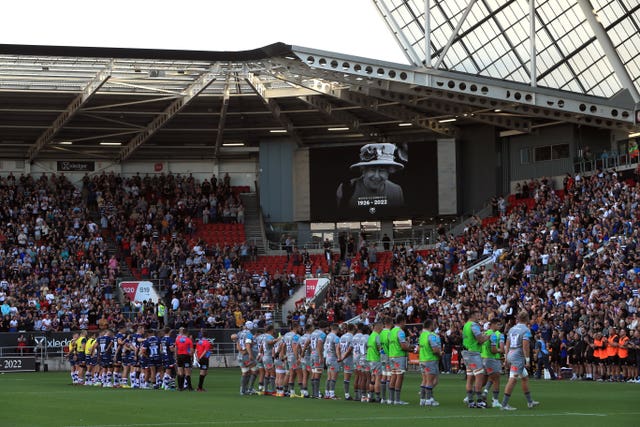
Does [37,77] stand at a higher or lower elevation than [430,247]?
higher

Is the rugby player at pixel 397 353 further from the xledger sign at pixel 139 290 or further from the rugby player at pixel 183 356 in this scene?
the xledger sign at pixel 139 290

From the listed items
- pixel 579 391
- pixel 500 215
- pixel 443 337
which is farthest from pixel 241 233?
pixel 579 391

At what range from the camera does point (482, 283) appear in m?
45.3

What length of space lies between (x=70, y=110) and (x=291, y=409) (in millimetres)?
35942

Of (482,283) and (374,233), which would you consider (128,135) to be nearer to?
(374,233)

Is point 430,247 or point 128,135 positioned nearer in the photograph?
point 430,247

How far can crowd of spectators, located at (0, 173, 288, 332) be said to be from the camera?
50.5m

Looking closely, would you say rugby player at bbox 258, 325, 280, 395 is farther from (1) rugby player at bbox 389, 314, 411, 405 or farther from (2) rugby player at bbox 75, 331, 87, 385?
(2) rugby player at bbox 75, 331, 87, 385

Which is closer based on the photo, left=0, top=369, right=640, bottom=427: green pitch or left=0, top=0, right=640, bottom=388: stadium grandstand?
left=0, top=369, right=640, bottom=427: green pitch

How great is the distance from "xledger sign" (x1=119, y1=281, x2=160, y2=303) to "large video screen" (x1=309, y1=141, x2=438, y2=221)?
11182 mm

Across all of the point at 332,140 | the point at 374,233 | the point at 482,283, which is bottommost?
the point at 482,283

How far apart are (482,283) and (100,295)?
18.3 meters

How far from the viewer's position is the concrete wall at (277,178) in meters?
63.5

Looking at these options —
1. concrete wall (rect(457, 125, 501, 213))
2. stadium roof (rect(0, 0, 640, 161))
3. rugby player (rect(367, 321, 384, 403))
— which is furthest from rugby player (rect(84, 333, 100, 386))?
concrete wall (rect(457, 125, 501, 213))
